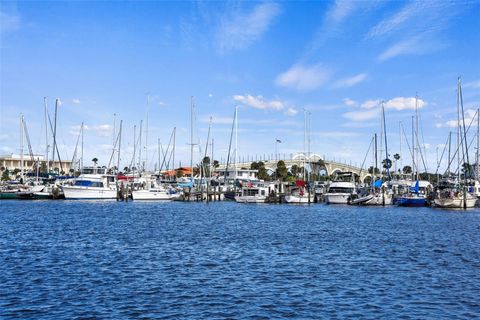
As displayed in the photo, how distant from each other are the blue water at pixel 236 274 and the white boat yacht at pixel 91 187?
53526 mm

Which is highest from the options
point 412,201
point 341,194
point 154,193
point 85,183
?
point 85,183

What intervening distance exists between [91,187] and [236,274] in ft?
272

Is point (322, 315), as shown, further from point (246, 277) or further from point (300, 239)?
point (300, 239)

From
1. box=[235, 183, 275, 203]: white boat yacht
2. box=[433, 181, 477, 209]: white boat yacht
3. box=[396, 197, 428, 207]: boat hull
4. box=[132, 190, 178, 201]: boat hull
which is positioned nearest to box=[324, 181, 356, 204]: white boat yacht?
box=[396, 197, 428, 207]: boat hull

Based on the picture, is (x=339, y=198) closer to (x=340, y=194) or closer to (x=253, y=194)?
(x=340, y=194)

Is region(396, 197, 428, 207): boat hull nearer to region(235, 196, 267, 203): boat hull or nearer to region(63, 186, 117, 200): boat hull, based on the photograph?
region(235, 196, 267, 203): boat hull

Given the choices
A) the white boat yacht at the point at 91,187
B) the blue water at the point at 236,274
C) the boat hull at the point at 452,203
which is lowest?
the blue water at the point at 236,274

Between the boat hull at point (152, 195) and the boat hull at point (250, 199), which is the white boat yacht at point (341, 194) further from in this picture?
the boat hull at point (152, 195)

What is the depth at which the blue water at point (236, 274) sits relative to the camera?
2167 cm

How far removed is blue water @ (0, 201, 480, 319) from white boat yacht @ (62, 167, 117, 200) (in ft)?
176

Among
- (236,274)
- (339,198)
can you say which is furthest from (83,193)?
(236,274)

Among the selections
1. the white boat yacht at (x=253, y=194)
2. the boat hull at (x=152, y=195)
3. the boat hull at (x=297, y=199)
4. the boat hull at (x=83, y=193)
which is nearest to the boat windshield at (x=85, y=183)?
the boat hull at (x=83, y=193)

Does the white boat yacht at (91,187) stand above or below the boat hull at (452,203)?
above

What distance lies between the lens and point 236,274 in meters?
28.8
